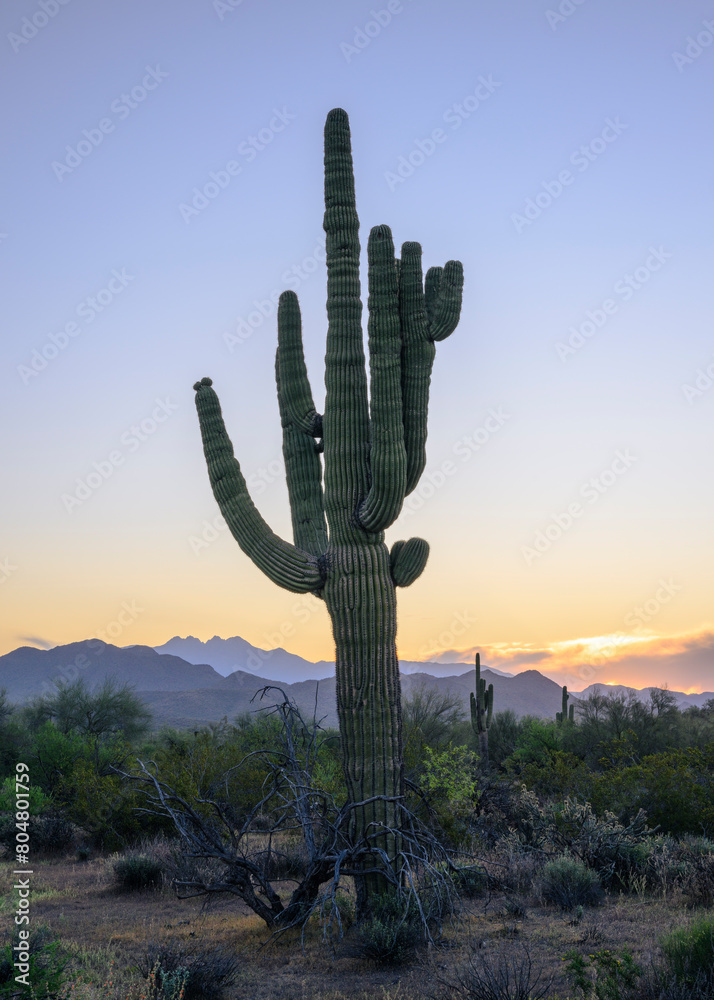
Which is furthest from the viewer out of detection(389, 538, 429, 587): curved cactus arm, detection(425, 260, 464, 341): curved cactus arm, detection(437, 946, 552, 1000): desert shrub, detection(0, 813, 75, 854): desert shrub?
detection(0, 813, 75, 854): desert shrub

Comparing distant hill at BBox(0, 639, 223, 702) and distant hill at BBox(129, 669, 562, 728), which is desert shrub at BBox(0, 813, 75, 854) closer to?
distant hill at BBox(129, 669, 562, 728)

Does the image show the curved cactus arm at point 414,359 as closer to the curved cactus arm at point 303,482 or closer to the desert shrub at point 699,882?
the curved cactus arm at point 303,482

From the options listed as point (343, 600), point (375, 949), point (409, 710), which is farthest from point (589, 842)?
point (409, 710)

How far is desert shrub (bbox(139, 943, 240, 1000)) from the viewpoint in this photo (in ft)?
18.4

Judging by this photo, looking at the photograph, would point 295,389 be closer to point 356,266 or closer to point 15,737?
point 356,266

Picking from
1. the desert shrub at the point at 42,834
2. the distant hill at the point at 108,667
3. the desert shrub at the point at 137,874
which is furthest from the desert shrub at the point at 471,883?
the distant hill at the point at 108,667

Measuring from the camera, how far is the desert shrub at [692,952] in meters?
5.18

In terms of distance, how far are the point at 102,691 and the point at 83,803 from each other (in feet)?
44.7

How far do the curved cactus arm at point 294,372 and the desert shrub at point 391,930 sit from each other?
5.19 metres

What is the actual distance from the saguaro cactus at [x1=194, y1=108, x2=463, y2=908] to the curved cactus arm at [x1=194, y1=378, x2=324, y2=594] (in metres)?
0.01

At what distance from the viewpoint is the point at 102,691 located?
1044 inches

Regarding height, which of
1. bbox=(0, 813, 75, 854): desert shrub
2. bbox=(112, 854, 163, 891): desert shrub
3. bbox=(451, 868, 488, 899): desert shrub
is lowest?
bbox=(0, 813, 75, 854): desert shrub

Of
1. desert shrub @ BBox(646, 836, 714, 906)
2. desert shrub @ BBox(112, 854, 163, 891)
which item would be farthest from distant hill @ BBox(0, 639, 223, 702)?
desert shrub @ BBox(646, 836, 714, 906)

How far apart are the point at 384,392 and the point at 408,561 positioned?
6.16 ft
